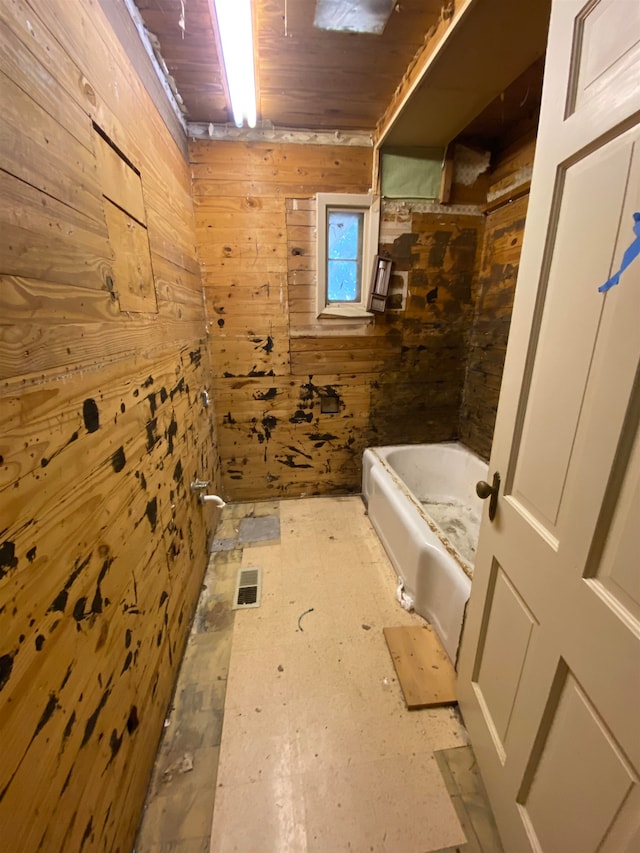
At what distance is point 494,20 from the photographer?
121cm

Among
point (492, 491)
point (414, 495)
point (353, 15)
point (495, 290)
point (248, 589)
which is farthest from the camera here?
point (414, 495)

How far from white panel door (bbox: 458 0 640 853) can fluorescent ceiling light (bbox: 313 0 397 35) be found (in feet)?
3.20

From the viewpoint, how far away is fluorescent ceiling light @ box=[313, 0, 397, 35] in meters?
1.27

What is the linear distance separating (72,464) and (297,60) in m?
2.00

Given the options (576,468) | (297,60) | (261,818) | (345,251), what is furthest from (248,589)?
(297,60)

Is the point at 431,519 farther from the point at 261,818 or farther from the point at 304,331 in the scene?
the point at 304,331

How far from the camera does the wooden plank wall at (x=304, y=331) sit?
217 centimetres

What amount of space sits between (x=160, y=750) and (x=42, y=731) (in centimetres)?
82

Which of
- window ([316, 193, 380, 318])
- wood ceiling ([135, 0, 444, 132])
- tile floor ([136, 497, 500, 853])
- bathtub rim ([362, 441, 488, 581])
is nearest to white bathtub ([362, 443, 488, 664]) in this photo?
bathtub rim ([362, 441, 488, 581])

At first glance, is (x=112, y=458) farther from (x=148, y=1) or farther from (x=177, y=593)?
(x=148, y=1)

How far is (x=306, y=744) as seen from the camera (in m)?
1.20

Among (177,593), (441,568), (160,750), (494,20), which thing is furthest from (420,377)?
(160,750)

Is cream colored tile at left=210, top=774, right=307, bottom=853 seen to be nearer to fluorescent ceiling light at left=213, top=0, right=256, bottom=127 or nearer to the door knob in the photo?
the door knob

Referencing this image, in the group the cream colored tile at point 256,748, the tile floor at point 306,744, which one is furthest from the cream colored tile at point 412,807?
the cream colored tile at point 256,748
